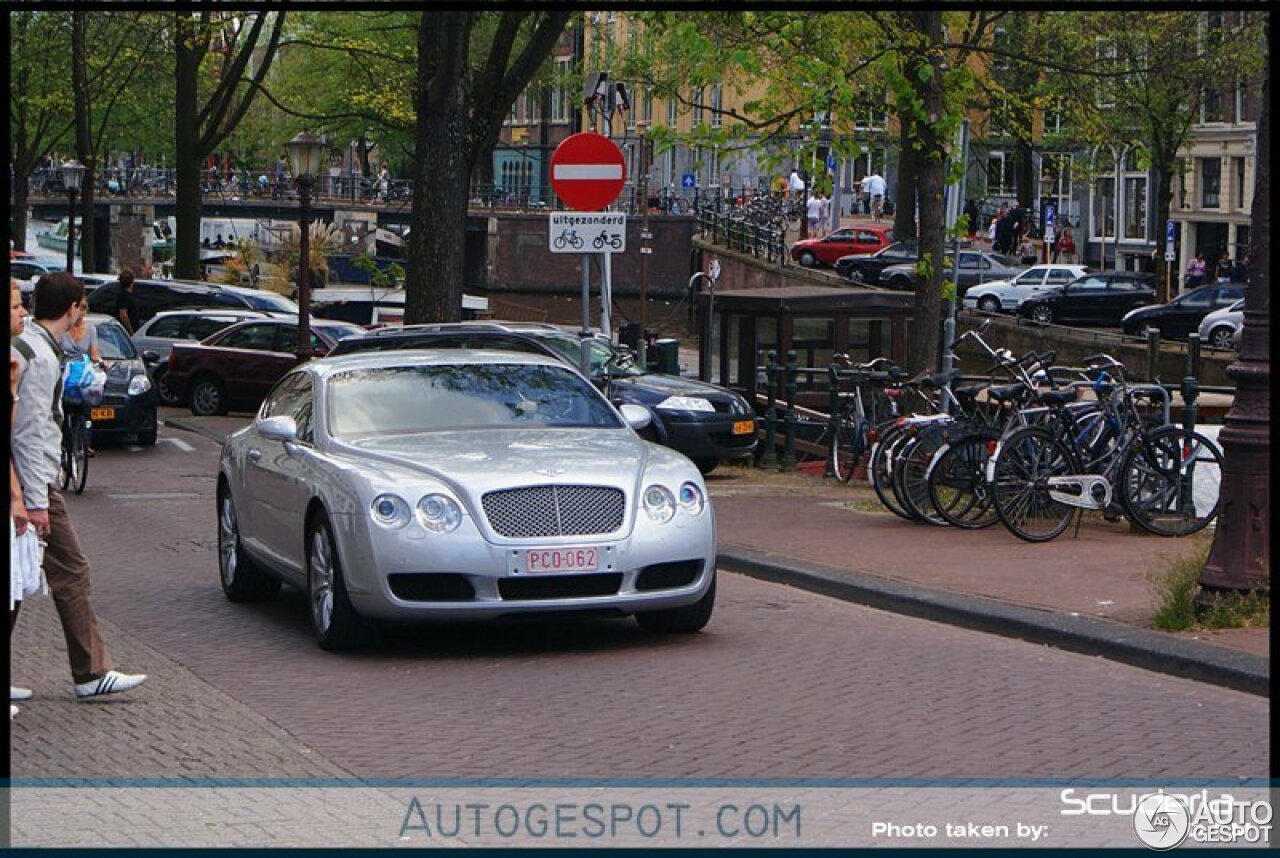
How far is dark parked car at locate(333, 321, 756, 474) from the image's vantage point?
20078 mm

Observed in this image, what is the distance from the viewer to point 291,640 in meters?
10.8

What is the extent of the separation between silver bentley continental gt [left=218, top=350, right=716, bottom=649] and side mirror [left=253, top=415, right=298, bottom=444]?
0.04 ft

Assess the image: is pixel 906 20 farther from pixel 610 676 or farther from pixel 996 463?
pixel 610 676

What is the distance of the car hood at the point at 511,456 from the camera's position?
1002 cm

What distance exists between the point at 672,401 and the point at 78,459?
5648mm

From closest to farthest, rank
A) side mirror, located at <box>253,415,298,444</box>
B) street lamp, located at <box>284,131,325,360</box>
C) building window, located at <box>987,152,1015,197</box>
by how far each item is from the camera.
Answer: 1. side mirror, located at <box>253,415,298,444</box>
2. street lamp, located at <box>284,131,325,360</box>
3. building window, located at <box>987,152,1015,197</box>

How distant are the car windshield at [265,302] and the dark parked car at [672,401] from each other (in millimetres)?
20739

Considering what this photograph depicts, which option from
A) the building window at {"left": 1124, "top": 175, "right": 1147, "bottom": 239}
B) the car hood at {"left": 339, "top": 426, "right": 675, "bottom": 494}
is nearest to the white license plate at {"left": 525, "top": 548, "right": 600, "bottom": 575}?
the car hood at {"left": 339, "top": 426, "right": 675, "bottom": 494}

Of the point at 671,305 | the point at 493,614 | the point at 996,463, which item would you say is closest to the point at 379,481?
the point at 493,614

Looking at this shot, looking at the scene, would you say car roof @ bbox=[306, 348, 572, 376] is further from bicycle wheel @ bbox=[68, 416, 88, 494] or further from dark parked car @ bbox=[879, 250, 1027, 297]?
dark parked car @ bbox=[879, 250, 1027, 297]

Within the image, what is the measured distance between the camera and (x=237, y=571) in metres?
12.2

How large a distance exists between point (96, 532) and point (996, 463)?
22.5 ft

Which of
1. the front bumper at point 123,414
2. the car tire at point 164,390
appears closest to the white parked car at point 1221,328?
the car tire at point 164,390

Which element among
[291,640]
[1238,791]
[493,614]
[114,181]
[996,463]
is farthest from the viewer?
[114,181]
